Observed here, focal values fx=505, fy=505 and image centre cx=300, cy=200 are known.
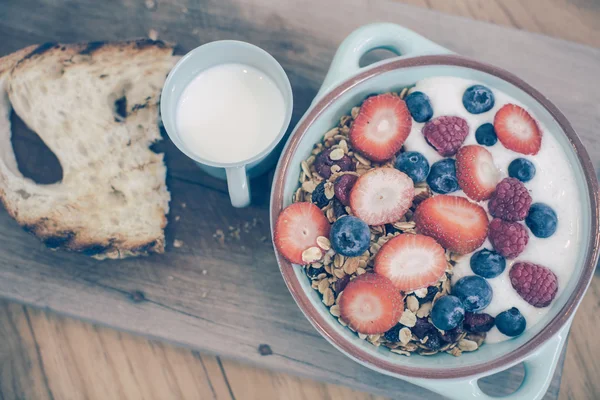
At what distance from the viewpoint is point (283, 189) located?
0.89 meters

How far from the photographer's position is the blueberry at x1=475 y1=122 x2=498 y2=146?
2.97 ft

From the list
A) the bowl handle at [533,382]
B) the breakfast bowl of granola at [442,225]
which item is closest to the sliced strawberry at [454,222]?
the breakfast bowl of granola at [442,225]

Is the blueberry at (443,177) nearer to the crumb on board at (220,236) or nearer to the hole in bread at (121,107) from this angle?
the crumb on board at (220,236)

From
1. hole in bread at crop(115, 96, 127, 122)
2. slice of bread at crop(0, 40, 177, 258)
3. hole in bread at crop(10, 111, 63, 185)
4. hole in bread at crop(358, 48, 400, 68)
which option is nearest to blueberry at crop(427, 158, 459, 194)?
hole in bread at crop(358, 48, 400, 68)

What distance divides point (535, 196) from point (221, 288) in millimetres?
639

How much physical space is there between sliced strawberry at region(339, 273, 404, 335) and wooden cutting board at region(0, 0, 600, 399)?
8.6 inches

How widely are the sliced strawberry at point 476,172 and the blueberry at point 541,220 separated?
3.0 inches

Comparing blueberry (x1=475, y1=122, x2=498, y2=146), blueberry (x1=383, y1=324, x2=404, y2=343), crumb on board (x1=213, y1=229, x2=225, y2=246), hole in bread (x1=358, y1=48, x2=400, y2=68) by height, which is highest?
hole in bread (x1=358, y1=48, x2=400, y2=68)

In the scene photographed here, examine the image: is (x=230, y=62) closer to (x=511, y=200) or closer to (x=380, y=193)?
(x=380, y=193)

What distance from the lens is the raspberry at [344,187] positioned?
0.89 meters

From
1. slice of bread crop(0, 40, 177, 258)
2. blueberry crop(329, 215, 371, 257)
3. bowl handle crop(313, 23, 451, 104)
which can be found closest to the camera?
blueberry crop(329, 215, 371, 257)

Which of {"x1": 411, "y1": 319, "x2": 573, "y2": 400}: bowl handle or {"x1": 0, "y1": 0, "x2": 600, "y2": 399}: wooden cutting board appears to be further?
{"x1": 0, "y1": 0, "x2": 600, "y2": 399}: wooden cutting board

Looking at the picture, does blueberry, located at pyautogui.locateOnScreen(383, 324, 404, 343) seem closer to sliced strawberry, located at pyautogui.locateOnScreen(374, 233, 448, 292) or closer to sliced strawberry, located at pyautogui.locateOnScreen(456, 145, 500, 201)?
sliced strawberry, located at pyautogui.locateOnScreen(374, 233, 448, 292)

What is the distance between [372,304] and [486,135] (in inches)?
14.4
